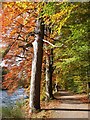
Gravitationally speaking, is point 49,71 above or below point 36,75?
above

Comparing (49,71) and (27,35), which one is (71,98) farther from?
(27,35)

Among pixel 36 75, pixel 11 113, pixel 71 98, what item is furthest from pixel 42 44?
pixel 71 98

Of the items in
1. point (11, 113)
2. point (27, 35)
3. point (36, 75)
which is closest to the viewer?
point (11, 113)

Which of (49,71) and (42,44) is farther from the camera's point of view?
(49,71)

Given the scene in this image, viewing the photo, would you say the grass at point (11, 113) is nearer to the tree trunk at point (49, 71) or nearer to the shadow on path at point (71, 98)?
the shadow on path at point (71, 98)

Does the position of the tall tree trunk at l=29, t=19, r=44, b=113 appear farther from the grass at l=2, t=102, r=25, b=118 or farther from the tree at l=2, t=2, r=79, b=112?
the grass at l=2, t=102, r=25, b=118

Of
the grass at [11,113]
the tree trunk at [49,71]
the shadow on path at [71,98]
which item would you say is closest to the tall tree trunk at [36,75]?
the grass at [11,113]

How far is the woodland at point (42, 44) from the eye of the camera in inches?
125

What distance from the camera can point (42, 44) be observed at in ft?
13.2

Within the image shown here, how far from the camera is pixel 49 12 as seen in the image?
299cm

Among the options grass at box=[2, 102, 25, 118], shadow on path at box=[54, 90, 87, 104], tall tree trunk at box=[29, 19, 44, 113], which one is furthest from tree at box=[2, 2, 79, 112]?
shadow on path at box=[54, 90, 87, 104]

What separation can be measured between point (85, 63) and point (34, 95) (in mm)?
840

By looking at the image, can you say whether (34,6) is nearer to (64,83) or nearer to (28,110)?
(28,110)

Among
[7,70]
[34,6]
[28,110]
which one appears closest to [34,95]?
[28,110]
